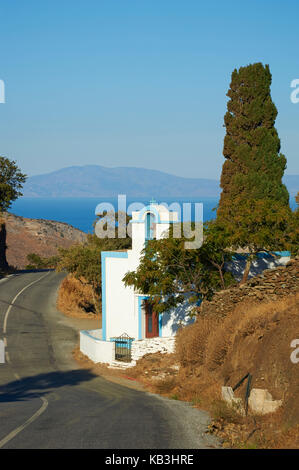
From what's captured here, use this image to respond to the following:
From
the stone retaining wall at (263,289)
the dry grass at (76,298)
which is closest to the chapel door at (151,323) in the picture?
the stone retaining wall at (263,289)

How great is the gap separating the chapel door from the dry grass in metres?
14.8

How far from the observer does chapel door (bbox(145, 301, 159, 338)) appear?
29672mm

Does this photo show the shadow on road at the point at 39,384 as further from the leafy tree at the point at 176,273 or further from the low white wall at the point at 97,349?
the leafy tree at the point at 176,273

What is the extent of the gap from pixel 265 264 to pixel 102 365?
9837 mm

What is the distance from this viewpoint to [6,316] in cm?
4169

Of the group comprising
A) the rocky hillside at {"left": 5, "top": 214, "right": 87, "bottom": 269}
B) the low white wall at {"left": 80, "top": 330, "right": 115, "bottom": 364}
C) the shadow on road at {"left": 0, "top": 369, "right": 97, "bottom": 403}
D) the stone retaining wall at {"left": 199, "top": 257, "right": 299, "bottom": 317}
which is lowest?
the shadow on road at {"left": 0, "top": 369, "right": 97, "bottom": 403}

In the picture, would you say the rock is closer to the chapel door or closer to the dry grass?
the chapel door

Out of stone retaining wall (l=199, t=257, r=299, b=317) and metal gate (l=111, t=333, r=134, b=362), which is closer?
stone retaining wall (l=199, t=257, r=299, b=317)

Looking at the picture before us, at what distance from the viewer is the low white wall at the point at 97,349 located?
28.7 meters

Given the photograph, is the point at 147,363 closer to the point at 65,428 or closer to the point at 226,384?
the point at 226,384

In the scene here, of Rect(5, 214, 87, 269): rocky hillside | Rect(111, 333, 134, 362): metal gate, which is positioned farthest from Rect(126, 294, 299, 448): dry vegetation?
Rect(5, 214, 87, 269): rocky hillside

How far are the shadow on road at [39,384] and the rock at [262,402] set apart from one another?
9999 mm
